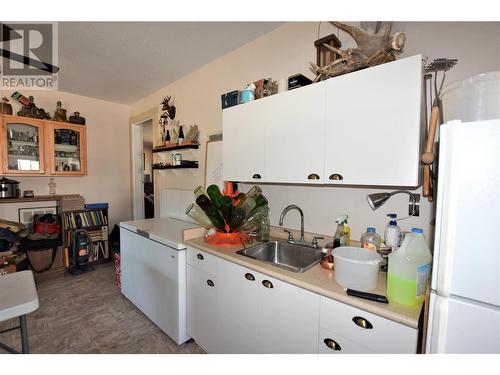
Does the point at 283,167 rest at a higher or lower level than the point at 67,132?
lower

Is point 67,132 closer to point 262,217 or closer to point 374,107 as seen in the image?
point 262,217

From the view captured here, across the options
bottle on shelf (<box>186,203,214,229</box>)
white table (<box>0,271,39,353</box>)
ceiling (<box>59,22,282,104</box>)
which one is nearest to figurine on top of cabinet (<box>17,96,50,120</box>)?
ceiling (<box>59,22,282,104</box>)

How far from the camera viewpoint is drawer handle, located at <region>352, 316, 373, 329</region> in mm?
898

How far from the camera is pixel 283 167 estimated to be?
1.49 meters

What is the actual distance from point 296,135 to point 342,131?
282 millimetres

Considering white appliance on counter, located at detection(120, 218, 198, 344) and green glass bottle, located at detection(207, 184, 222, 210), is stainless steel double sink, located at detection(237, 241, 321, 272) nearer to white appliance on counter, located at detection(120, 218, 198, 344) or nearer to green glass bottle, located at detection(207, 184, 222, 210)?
green glass bottle, located at detection(207, 184, 222, 210)

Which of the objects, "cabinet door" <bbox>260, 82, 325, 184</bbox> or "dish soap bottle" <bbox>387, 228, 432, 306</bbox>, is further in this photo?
"cabinet door" <bbox>260, 82, 325, 184</bbox>

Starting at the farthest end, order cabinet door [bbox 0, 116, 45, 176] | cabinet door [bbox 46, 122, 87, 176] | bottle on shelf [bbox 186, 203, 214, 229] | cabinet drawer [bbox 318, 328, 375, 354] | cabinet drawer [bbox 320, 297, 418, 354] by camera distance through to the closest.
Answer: cabinet door [bbox 46, 122, 87, 176], cabinet door [bbox 0, 116, 45, 176], bottle on shelf [bbox 186, 203, 214, 229], cabinet drawer [bbox 318, 328, 375, 354], cabinet drawer [bbox 320, 297, 418, 354]

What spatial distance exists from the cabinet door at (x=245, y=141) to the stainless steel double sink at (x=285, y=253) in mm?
505

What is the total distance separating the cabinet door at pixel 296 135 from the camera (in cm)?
133

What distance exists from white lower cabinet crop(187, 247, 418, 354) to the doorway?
2.66m

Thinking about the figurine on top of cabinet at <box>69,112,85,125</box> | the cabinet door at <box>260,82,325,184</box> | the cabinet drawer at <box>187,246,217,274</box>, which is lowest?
the cabinet drawer at <box>187,246,217,274</box>
